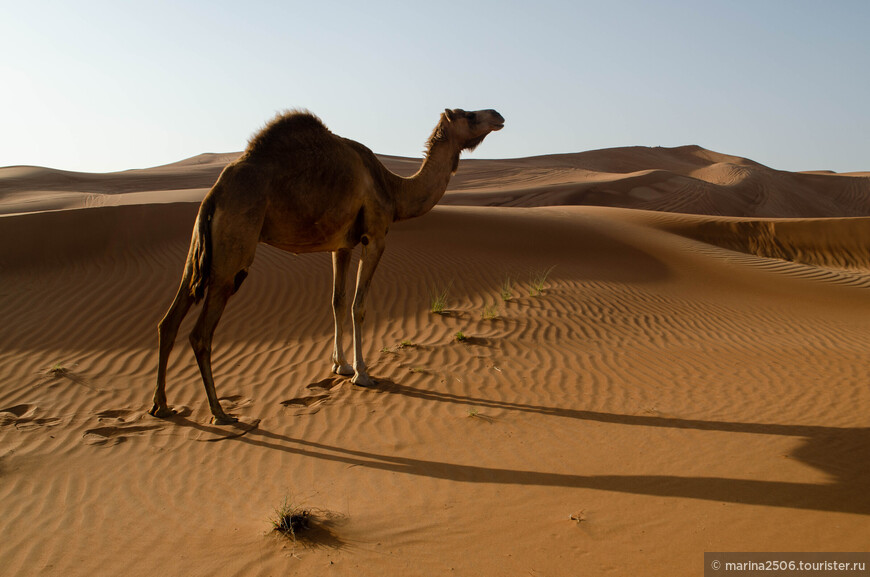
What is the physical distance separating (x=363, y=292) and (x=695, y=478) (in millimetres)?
4191

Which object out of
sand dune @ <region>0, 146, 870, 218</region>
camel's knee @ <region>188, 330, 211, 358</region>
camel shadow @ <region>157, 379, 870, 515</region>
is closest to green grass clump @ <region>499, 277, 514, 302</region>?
camel shadow @ <region>157, 379, 870, 515</region>

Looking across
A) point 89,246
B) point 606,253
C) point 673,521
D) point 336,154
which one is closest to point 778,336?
point 606,253

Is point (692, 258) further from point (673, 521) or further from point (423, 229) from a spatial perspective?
point (673, 521)

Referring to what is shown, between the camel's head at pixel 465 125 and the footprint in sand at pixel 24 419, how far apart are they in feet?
18.2

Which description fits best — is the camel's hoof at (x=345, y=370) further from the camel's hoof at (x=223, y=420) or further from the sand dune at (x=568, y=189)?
the sand dune at (x=568, y=189)

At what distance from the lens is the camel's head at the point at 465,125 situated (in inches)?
309

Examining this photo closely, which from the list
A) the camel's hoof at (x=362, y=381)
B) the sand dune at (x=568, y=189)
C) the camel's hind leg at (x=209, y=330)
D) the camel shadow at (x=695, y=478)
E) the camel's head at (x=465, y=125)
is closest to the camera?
the camel shadow at (x=695, y=478)

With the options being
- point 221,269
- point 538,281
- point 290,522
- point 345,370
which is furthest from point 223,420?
point 538,281

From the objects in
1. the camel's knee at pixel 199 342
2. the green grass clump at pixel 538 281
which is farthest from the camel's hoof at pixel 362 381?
the green grass clump at pixel 538 281

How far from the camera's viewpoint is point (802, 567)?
3348 millimetres

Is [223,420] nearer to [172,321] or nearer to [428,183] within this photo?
[172,321]

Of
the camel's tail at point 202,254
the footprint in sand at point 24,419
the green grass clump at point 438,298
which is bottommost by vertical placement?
the footprint in sand at point 24,419

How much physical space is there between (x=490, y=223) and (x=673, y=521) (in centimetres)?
1331

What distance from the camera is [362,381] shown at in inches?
281
